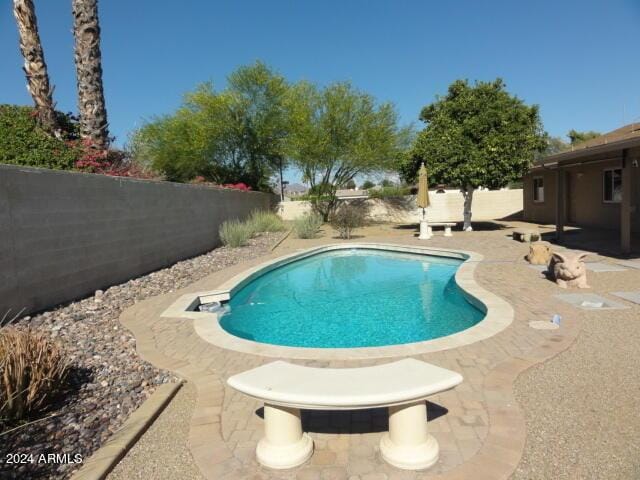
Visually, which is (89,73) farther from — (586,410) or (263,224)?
(586,410)

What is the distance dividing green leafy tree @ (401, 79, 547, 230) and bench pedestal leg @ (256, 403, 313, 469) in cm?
1590

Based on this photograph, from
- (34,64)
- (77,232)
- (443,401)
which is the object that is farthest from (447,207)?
(443,401)

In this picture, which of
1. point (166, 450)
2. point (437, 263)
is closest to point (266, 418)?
point (166, 450)

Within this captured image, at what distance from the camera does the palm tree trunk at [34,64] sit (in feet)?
32.1

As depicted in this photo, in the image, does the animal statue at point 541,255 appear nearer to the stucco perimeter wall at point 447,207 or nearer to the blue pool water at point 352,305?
the blue pool water at point 352,305

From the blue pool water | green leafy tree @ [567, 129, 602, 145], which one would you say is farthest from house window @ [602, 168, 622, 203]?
green leafy tree @ [567, 129, 602, 145]

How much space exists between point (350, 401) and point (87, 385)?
2.93m

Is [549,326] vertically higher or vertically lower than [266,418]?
lower

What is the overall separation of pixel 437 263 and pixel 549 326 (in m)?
6.88

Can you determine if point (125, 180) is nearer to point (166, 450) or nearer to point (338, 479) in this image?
point (166, 450)

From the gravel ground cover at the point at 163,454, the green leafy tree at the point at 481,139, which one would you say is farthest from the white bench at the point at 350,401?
the green leafy tree at the point at 481,139

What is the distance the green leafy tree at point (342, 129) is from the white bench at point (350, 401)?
805 inches

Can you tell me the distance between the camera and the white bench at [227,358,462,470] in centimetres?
247

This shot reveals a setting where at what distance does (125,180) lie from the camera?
9.02 meters
